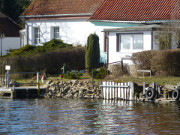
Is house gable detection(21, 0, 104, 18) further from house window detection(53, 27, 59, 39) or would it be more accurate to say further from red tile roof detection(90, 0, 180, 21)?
red tile roof detection(90, 0, 180, 21)

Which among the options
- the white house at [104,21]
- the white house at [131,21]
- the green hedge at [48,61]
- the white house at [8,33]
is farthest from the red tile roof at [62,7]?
the white house at [8,33]

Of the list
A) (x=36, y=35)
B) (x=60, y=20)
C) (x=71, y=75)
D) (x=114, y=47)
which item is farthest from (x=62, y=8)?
(x=71, y=75)

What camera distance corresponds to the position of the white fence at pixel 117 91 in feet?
116

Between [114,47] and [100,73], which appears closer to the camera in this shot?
[100,73]

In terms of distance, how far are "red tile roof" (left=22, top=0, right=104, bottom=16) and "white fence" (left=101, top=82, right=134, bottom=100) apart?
13.6 meters

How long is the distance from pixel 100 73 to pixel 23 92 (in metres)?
5.36

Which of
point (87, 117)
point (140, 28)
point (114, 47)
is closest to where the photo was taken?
point (87, 117)

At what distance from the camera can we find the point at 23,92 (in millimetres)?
39406

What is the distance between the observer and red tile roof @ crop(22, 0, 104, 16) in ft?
164

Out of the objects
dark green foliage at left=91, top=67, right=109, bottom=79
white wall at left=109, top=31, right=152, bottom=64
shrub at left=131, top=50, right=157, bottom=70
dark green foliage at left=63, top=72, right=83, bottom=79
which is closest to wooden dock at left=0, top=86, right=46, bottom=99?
dark green foliage at left=63, top=72, right=83, bottom=79

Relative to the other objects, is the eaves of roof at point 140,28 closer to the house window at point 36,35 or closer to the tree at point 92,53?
the tree at point 92,53

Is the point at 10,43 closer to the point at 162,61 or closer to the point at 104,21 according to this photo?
the point at 104,21

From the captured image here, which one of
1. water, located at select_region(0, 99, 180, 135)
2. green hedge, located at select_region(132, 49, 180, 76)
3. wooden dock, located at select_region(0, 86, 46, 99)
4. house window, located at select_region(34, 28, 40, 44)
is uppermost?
house window, located at select_region(34, 28, 40, 44)

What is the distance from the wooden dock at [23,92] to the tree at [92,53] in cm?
489
